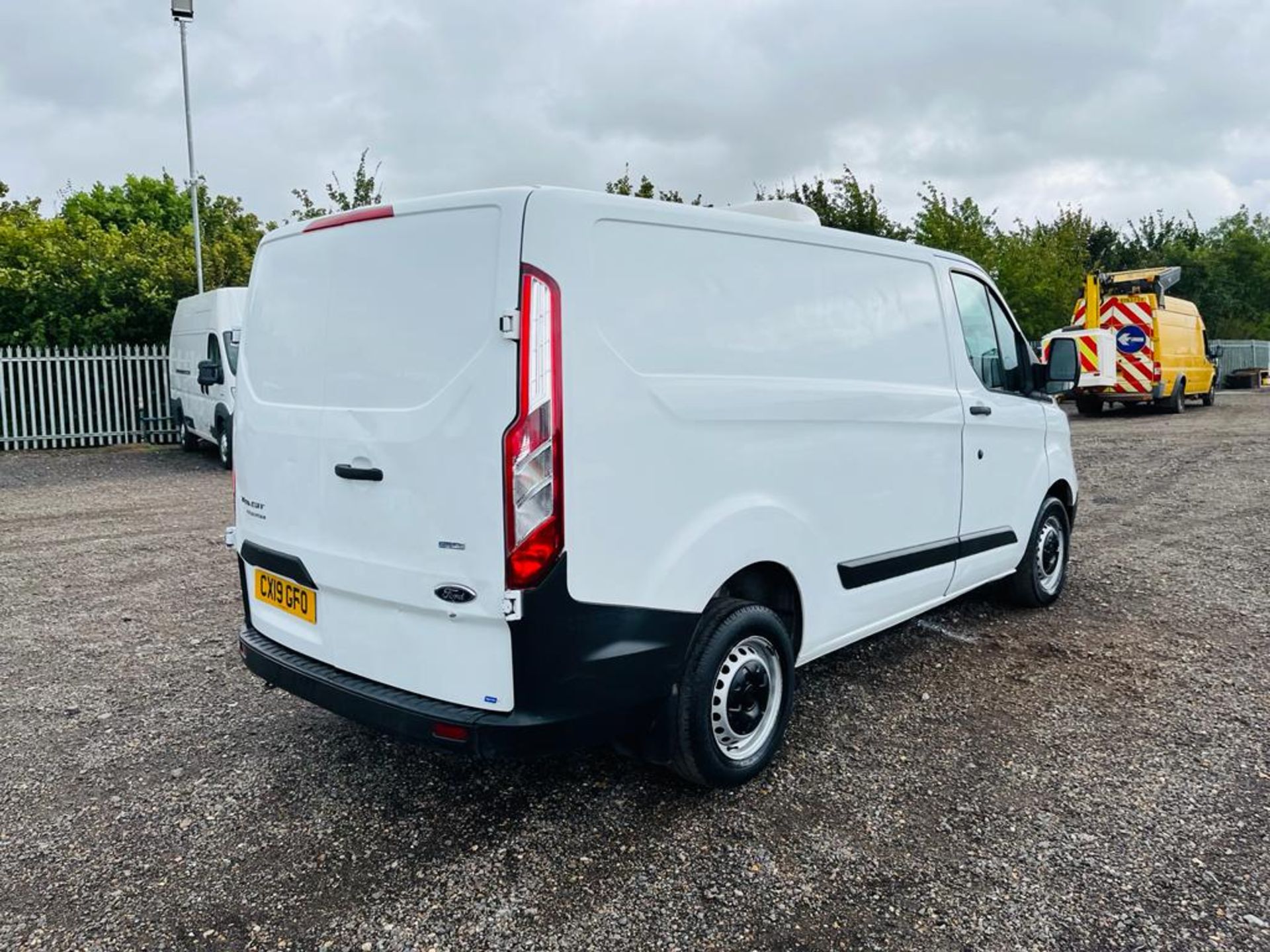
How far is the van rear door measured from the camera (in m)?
2.86

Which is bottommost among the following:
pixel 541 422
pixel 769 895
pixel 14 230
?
pixel 769 895

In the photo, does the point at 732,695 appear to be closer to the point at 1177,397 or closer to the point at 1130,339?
the point at 1130,339

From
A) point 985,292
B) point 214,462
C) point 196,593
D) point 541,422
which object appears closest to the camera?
point 541,422

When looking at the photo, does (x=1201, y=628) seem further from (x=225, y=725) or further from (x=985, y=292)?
(x=225, y=725)

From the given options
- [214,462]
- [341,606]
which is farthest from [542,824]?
[214,462]

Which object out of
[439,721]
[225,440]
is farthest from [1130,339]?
[439,721]

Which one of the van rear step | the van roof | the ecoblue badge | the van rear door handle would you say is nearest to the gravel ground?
the van rear step

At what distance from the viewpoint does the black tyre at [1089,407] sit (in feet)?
71.9

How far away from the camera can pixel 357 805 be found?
3.46 meters

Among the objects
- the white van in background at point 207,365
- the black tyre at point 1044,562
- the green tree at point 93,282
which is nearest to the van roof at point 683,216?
the black tyre at point 1044,562

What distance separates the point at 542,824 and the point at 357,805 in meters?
0.69

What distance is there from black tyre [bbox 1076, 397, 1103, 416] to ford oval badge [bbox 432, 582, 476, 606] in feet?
70.8

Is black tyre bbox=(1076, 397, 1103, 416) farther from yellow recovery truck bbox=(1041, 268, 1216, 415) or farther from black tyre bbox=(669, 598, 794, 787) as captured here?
black tyre bbox=(669, 598, 794, 787)

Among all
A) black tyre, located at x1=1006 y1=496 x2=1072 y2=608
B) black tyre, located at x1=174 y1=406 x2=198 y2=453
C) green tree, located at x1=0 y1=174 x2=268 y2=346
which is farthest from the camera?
green tree, located at x1=0 y1=174 x2=268 y2=346
